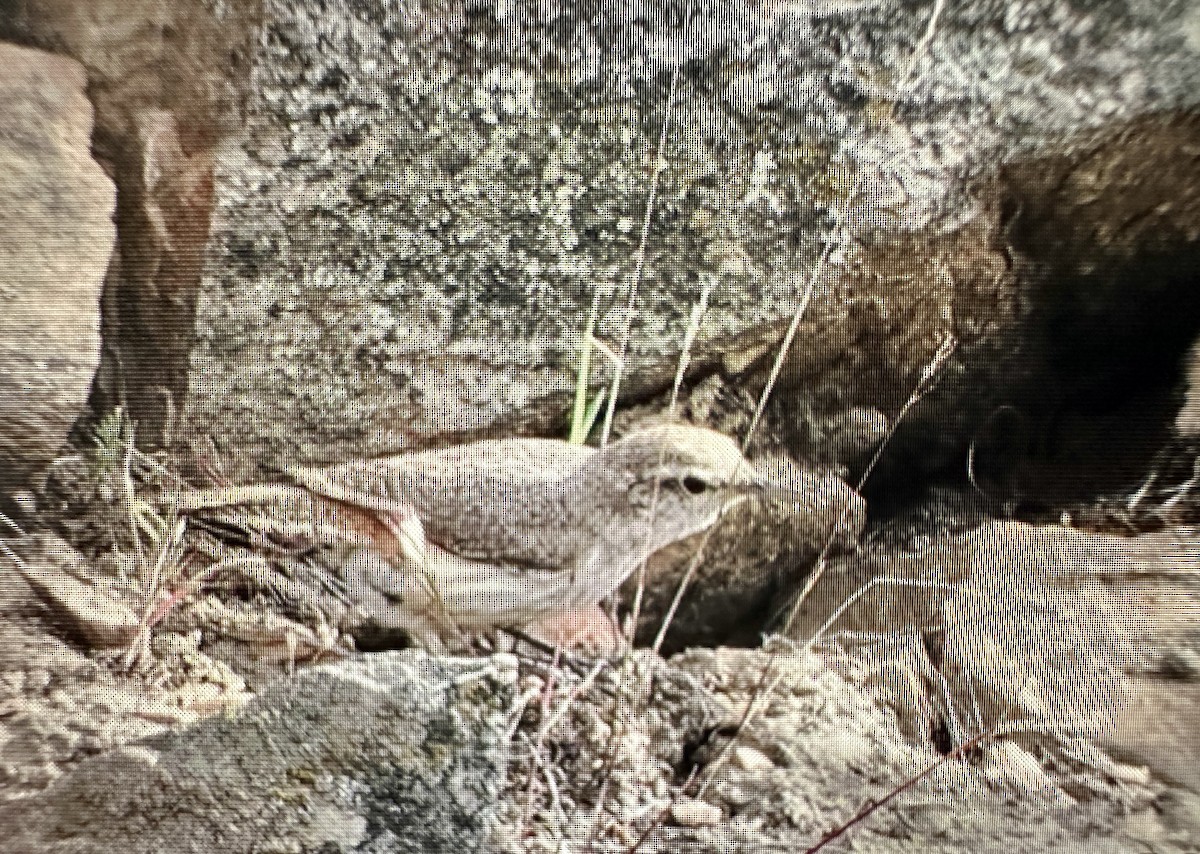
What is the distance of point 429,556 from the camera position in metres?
0.68

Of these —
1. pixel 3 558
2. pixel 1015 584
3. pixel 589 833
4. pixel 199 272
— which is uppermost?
pixel 199 272

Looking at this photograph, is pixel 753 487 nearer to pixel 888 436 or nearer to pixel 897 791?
pixel 888 436

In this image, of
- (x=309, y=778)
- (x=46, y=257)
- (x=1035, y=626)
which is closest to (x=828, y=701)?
(x=1035, y=626)

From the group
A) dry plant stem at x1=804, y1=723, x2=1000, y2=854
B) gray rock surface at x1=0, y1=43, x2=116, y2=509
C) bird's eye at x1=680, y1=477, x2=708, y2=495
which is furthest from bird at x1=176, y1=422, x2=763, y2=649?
dry plant stem at x1=804, y1=723, x2=1000, y2=854

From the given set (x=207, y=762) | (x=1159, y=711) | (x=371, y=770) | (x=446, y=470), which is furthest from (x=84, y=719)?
(x=1159, y=711)

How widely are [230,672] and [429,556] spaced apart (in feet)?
0.59

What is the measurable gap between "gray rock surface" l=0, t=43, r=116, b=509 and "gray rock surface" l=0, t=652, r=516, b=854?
0.81ft

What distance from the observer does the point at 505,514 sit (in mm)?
683

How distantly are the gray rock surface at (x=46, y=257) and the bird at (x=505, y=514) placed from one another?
130mm

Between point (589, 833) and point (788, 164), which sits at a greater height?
point (788, 164)

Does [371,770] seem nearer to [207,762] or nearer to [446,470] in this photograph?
[207,762]

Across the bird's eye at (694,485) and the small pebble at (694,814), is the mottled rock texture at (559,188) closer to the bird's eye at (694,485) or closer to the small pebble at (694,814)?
the bird's eye at (694,485)

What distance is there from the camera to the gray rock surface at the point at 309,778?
625 mm

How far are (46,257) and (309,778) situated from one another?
18.3 inches
